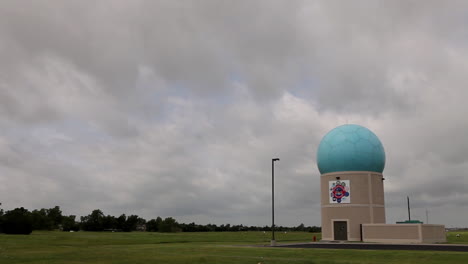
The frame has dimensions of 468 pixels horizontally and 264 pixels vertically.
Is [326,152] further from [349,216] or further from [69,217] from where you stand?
[69,217]

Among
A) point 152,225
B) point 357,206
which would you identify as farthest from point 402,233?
point 152,225

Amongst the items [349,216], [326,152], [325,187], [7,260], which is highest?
[326,152]

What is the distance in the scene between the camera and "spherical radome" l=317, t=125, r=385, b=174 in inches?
2021

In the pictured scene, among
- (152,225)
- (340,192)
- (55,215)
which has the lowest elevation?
(152,225)

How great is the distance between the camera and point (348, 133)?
53.3m

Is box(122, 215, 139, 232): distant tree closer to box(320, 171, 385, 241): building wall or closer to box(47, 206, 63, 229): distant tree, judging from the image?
box(47, 206, 63, 229): distant tree

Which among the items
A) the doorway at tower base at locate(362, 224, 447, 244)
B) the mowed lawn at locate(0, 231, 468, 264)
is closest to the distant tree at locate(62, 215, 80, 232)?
the mowed lawn at locate(0, 231, 468, 264)

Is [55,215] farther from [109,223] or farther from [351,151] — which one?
[351,151]

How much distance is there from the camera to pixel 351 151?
2026 inches

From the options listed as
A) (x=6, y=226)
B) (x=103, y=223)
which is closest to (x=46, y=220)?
(x=103, y=223)

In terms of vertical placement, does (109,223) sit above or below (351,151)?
below

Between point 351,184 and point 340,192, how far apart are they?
1.72m

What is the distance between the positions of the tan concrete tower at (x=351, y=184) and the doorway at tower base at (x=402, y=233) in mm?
1574

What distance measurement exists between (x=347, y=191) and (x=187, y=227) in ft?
263
